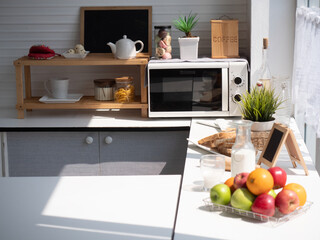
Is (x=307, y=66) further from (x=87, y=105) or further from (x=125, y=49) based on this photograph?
(x=87, y=105)

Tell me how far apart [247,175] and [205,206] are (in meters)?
0.19

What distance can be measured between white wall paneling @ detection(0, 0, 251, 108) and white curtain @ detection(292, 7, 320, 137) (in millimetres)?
488

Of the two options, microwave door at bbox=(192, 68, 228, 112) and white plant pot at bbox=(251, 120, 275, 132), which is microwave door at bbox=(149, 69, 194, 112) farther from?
white plant pot at bbox=(251, 120, 275, 132)

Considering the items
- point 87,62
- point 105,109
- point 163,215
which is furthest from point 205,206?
point 105,109

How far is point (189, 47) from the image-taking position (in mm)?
3727

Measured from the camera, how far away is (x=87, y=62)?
375 centimetres

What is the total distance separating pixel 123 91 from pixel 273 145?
1580mm

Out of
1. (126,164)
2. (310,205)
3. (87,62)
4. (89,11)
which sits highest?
(89,11)

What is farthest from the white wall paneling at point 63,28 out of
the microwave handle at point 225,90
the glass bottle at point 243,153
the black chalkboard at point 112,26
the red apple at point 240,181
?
the red apple at point 240,181

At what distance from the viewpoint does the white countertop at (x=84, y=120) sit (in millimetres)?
3670

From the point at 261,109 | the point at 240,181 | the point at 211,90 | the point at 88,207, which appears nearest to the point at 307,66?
the point at 261,109

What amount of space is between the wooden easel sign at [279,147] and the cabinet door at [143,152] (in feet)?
3.86

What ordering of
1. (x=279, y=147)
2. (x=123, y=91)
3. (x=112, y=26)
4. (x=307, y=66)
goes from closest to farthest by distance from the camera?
1. (x=279, y=147)
2. (x=307, y=66)
3. (x=123, y=91)
4. (x=112, y=26)

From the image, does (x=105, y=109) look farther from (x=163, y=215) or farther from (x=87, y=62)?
(x=163, y=215)
